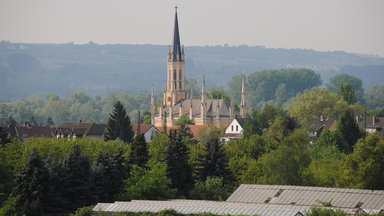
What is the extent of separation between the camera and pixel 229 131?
144 m

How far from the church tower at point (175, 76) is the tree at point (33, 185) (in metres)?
111

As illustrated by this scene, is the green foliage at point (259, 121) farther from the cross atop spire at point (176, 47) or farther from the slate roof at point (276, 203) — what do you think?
the cross atop spire at point (176, 47)

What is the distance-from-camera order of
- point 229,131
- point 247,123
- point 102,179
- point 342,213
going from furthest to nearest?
point 229,131
point 247,123
point 102,179
point 342,213

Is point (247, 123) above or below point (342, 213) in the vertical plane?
below

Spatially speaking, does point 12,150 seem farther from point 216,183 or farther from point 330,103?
Result: point 330,103

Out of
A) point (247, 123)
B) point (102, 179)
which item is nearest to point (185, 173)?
point (102, 179)

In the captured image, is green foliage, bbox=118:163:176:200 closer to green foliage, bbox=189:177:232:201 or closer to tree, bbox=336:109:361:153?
green foliage, bbox=189:177:232:201

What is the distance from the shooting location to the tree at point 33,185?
58.2 metres

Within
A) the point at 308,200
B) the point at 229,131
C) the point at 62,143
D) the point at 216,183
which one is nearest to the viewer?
the point at 308,200

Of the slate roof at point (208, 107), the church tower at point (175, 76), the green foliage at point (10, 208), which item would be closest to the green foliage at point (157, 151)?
the green foliage at point (10, 208)

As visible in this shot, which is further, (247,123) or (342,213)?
(247,123)

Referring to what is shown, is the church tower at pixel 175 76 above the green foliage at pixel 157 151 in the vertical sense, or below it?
below

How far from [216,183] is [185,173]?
1.94m

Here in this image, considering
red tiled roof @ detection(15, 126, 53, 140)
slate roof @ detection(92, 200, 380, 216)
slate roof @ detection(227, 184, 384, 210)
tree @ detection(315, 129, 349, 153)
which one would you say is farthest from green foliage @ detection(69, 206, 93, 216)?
red tiled roof @ detection(15, 126, 53, 140)
